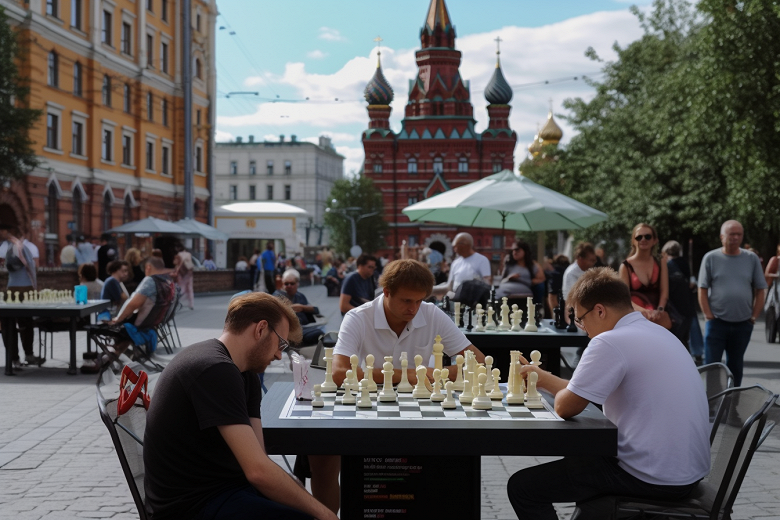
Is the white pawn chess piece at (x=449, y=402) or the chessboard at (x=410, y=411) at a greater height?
the white pawn chess piece at (x=449, y=402)

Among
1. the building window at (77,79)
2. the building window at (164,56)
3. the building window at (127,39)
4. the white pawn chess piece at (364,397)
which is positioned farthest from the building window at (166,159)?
the white pawn chess piece at (364,397)

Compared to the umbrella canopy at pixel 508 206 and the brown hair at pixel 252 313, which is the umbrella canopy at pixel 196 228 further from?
the brown hair at pixel 252 313

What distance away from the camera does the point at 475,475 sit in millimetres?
4270

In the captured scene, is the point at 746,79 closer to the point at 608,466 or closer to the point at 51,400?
the point at 51,400

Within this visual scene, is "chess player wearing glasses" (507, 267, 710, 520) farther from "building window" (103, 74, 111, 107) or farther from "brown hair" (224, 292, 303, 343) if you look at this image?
"building window" (103, 74, 111, 107)

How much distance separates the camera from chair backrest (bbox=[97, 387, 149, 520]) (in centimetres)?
361

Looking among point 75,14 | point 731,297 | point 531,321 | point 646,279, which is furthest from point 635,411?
point 75,14

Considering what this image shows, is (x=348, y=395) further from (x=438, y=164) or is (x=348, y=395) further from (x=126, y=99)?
(x=438, y=164)

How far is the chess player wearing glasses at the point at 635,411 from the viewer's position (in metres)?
3.74

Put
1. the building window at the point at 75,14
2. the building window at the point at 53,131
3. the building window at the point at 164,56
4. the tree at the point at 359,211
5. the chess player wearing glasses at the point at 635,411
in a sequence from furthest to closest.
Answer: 1. the tree at the point at 359,211
2. the building window at the point at 164,56
3. the building window at the point at 75,14
4. the building window at the point at 53,131
5. the chess player wearing glasses at the point at 635,411

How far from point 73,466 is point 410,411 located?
356 centimetres

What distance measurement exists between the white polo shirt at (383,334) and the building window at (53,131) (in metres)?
33.1

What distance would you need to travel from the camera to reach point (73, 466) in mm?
6582

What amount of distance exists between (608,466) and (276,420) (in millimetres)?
1425
